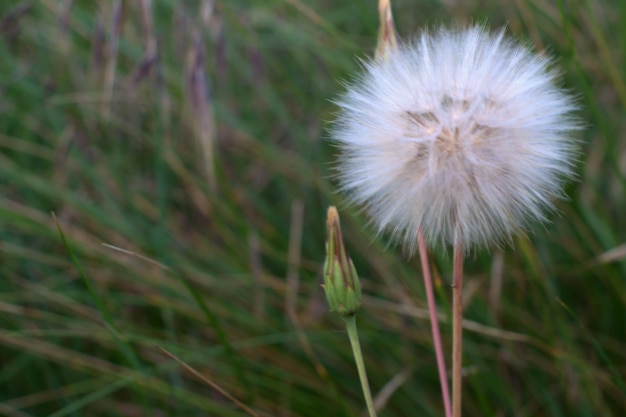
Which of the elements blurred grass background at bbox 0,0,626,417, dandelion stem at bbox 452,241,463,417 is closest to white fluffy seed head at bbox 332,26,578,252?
dandelion stem at bbox 452,241,463,417

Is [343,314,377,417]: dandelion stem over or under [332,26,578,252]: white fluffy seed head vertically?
under

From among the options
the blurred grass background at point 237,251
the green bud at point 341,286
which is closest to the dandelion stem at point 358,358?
the green bud at point 341,286

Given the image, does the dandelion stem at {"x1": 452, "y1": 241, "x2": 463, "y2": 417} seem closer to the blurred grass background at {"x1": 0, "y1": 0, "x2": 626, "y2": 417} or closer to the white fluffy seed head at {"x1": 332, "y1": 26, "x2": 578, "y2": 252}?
the white fluffy seed head at {"x1": 332, "y1": 26, "x2": 578, "y2": 252}

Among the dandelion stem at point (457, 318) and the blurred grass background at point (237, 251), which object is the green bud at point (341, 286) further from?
the blurred grass background at point (237, 251)

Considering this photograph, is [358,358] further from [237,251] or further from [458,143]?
[237,251]

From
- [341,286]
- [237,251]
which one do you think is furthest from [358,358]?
[237,251]

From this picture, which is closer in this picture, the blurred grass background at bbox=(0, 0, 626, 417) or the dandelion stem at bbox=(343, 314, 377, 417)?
the dandelion stem at bbox=(343, 314, 377, 417)
